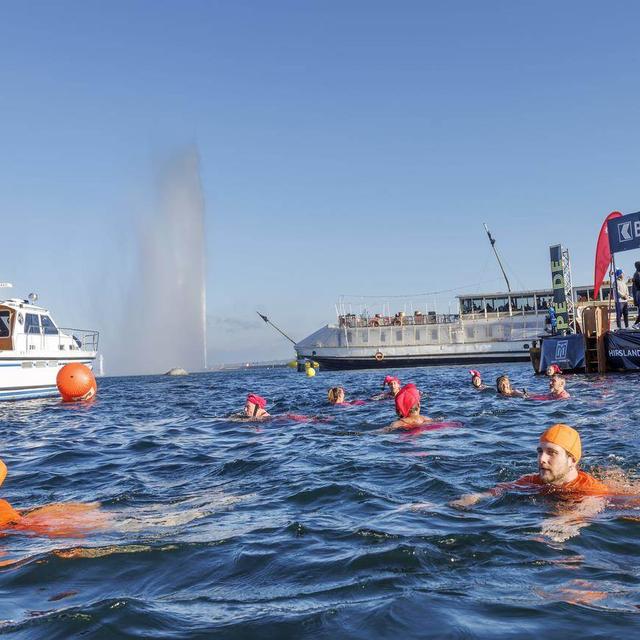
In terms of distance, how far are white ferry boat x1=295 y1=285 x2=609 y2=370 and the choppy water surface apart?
4536cm

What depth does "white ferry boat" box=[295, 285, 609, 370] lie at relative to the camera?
54.6 m

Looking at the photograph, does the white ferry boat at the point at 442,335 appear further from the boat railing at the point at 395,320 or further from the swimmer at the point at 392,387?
the swimmer at the point at 392,387

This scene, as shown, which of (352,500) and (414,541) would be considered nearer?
(414,541)

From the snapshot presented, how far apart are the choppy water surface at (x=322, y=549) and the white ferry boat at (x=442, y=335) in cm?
4536

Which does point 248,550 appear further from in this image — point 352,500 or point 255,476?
point 255,476

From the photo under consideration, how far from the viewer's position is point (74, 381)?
20.3 m

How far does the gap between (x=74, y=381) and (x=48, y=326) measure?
6573 mm

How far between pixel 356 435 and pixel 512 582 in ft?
24.1

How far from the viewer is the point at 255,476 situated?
8.12 m

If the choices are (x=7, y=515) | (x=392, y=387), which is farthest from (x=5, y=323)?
(x=7, y=515)

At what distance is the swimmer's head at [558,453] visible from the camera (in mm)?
6133

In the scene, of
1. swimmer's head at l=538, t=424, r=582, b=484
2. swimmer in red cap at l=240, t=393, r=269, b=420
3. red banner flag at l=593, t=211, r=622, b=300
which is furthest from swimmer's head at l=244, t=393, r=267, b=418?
red banner flag at l=593, t=211, r=622, b=300

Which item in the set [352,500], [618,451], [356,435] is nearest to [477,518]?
[352,500]

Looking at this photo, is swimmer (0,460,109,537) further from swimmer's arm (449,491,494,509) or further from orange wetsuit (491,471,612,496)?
orange wetsuit (491,471,612,496)
